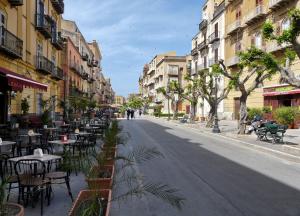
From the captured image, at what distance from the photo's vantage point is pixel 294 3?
27.8 m

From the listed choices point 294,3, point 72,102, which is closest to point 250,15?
point 294,3

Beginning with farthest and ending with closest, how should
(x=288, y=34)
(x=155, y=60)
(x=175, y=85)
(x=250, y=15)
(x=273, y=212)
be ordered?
(x=155, y=60), (x=175, y=85), (x=250, y=15), (x=288, y=34), (x=273, y=212)

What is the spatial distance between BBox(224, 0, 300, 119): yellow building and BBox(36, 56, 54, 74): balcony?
13.7 m

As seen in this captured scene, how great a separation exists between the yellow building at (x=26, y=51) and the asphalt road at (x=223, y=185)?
7306mm

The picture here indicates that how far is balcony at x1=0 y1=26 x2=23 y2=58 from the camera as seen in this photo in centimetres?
1730

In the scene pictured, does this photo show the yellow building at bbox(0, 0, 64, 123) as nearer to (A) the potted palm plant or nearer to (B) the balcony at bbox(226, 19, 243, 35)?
(A) the potted palm plant

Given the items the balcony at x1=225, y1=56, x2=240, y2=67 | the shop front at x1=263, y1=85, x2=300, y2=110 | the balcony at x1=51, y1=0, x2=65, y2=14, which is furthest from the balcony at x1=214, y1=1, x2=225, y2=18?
the balcony at x1=51, y1=0, x2=65, y2=14

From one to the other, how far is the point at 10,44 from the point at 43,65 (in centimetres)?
751

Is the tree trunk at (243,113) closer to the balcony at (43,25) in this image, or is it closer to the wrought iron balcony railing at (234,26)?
the balcony at (43,25)

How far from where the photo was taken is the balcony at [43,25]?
24.3m

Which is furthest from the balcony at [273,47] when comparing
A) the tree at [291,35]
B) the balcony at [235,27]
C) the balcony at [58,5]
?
the balcony at [58,5]

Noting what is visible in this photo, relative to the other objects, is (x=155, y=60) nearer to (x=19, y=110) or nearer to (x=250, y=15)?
(x=250, y=15)

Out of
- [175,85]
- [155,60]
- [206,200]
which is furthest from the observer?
[155,60]

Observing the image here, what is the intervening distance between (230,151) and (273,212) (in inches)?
337
